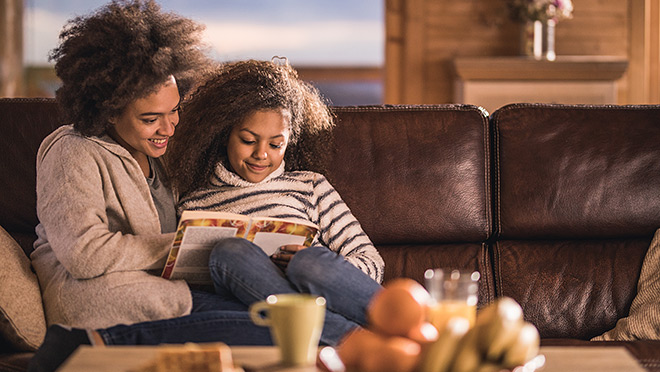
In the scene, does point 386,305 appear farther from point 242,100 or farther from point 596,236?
point 596,236

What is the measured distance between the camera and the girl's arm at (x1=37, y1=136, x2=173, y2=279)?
1.78 m

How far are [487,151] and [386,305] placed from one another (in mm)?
1237

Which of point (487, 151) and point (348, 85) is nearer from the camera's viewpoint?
point (487, 151)

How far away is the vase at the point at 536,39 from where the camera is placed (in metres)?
4.75

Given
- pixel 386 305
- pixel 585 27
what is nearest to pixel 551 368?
pixel 386 305

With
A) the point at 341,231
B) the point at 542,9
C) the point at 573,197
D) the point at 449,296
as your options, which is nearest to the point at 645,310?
the point at 573,197

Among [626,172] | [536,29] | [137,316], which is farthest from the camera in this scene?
[536,29]

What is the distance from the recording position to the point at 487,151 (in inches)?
89.7

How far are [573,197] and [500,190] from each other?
200 millimetres

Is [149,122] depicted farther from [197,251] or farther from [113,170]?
[197,251]

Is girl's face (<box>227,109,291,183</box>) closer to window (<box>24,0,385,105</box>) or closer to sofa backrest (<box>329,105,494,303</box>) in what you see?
sofa backrest (<box>329,105,494,303</box>)

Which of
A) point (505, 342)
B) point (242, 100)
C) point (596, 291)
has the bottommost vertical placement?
point (596, 291)

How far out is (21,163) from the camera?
84.9 inches

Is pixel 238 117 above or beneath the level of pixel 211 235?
above
